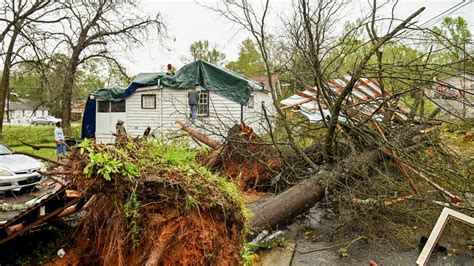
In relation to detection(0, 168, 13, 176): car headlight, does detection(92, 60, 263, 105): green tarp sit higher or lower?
higher

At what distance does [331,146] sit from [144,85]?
10.9 meters

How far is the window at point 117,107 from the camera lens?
50.9 ft

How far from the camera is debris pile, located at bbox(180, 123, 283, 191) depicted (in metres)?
7.05

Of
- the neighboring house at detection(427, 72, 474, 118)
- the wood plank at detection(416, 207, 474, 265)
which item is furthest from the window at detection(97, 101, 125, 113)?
the wood plank at detection(416, 207, 474, 265)

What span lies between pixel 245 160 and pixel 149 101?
29.3 ft

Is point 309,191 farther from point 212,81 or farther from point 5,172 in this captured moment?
point 212,81

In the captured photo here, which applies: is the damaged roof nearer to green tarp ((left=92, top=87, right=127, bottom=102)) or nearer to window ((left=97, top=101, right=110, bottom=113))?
green tarp ((left=92, top=87, right=127, bottom=102))

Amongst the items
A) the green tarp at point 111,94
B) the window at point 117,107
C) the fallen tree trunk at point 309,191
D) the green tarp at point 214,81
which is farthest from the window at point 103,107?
the fallen tree trunk at point 309,191

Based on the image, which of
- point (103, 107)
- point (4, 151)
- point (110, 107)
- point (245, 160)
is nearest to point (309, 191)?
point (245, 160)

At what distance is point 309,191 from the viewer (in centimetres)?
539

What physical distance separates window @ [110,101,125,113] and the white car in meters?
7.87

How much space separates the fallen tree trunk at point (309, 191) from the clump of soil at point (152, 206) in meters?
1.51

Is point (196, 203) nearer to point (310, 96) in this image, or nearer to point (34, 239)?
point (34, 239)

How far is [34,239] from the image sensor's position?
151 inches
